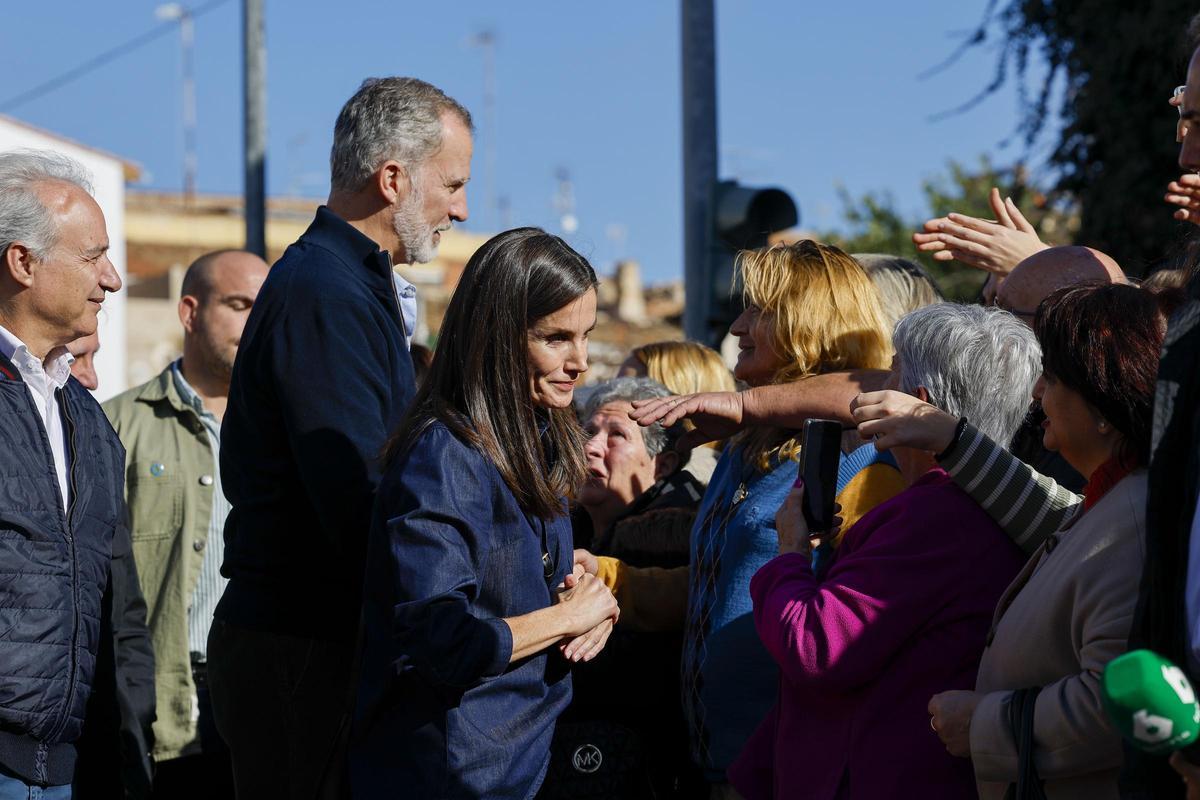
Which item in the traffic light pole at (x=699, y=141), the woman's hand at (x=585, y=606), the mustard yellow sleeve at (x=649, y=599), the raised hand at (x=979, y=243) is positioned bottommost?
the mustard yellow sleeve at (x=649, y=599)

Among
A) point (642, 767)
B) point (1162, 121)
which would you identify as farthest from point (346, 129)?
point (1162, 121)

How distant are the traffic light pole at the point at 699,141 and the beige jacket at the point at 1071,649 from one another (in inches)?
175

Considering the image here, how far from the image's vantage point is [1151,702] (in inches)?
65.3

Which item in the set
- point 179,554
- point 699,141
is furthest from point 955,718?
point 699,141

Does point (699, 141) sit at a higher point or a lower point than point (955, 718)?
higher

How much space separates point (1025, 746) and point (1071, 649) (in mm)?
187

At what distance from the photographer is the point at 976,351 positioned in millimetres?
2947

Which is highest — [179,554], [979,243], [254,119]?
[254,119]

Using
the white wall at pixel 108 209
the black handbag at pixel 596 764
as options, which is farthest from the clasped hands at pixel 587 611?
the white wall at pixel 108 209

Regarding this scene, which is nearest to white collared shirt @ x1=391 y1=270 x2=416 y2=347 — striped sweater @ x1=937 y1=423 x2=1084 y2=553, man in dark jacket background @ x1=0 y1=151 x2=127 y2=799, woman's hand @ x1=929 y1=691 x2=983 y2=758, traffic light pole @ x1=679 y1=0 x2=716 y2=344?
man in dark jacket background @ x1=0 y1=151 x2=127 y2=799

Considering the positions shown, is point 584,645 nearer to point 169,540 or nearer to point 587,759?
point 587,759

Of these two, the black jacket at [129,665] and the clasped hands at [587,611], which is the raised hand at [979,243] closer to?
the clasped hands at [587,611]

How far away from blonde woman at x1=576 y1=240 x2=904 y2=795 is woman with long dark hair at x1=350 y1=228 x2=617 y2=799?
0.41 metres

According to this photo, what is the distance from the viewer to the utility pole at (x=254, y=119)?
35.0ft
